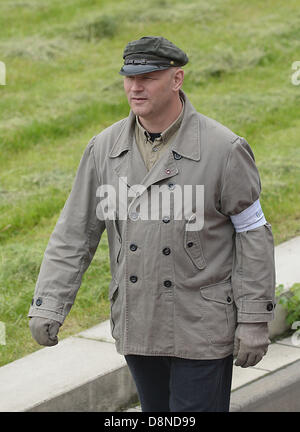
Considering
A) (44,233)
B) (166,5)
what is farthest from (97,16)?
(44,233)

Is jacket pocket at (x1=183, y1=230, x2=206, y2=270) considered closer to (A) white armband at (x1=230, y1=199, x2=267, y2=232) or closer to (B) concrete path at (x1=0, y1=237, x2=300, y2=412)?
(A) white armband at (x1=230, y1=199, x2=267, y2=232)

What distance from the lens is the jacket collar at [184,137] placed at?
3.64 m

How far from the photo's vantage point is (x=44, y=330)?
3.69 m

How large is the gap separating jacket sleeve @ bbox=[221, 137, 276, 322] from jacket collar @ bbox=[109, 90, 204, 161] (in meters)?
0.16

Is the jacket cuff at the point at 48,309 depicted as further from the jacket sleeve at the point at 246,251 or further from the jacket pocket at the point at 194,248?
the jacket sleeve at the point at 246,251

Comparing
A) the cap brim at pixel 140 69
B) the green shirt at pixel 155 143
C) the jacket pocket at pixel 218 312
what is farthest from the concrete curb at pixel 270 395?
the cap brim at pixel 140 69

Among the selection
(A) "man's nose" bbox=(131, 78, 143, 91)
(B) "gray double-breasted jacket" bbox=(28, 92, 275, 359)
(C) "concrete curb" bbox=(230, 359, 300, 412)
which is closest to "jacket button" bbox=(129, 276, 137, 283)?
(B) "gray double-breasted jacket" bbox=(28, 92, 275, 359)

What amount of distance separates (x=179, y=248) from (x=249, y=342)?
1.53 feet

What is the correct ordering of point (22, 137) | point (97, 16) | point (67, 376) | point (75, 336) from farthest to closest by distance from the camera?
1. point (97, 16)
2. point (22, 137)
3. point (75, 336)
4. point (67, 376)

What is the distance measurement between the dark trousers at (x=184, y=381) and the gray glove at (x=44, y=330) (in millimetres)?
330

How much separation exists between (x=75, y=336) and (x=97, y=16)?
9416 mm

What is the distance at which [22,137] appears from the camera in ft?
32.6
